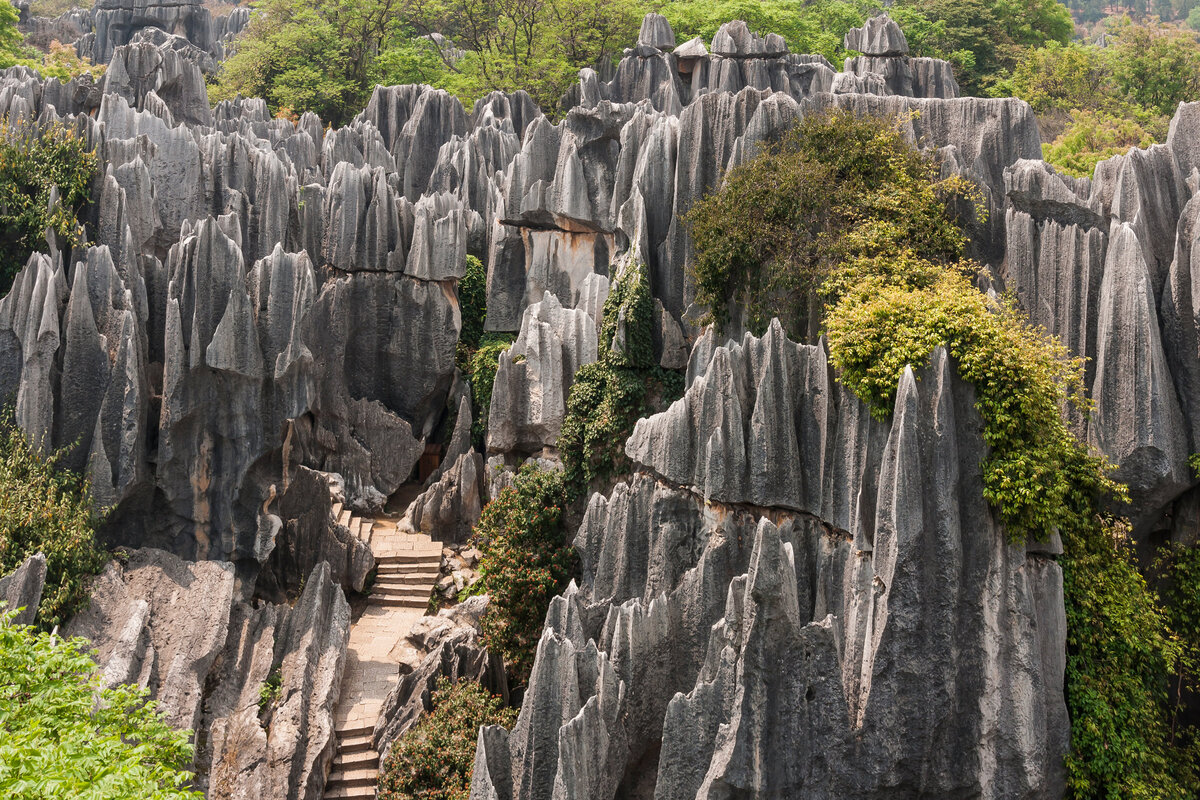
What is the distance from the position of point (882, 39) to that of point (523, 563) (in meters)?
30.7

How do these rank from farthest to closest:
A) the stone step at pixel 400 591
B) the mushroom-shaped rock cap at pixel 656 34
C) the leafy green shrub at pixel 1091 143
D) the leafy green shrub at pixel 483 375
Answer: the mushroom-shaped rock cap at pixel 656 34 < the leafy green shrub at pixel 1091 143 < the leafy green shrub at pixel 483 375 < the stone step at pixel 400 591

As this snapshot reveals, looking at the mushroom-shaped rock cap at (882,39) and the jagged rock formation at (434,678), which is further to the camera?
the mushroom-shaped rock cap at (882,39)

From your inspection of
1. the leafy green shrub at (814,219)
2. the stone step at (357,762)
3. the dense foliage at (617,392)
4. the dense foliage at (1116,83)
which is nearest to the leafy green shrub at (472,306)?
the dense foliage at (617,392)

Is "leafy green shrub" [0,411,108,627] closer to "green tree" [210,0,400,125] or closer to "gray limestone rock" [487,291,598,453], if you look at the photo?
"gray limestone rock" [487,291,598,453]

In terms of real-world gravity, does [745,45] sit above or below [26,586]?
above

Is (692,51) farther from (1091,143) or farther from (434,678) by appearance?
(434,678)

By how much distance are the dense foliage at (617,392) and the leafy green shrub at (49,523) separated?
10.1 meters

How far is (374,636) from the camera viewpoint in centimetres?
2475

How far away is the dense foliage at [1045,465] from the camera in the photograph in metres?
14.3

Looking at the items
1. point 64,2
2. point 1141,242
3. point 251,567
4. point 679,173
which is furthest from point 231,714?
point 64,2

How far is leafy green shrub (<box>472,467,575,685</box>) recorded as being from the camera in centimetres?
2069

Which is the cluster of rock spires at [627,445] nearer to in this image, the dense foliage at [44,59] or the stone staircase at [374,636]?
the stone staircase at [374,636]

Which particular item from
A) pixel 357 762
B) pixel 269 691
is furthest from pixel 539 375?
pixel 357 762

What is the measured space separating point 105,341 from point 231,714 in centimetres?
871
